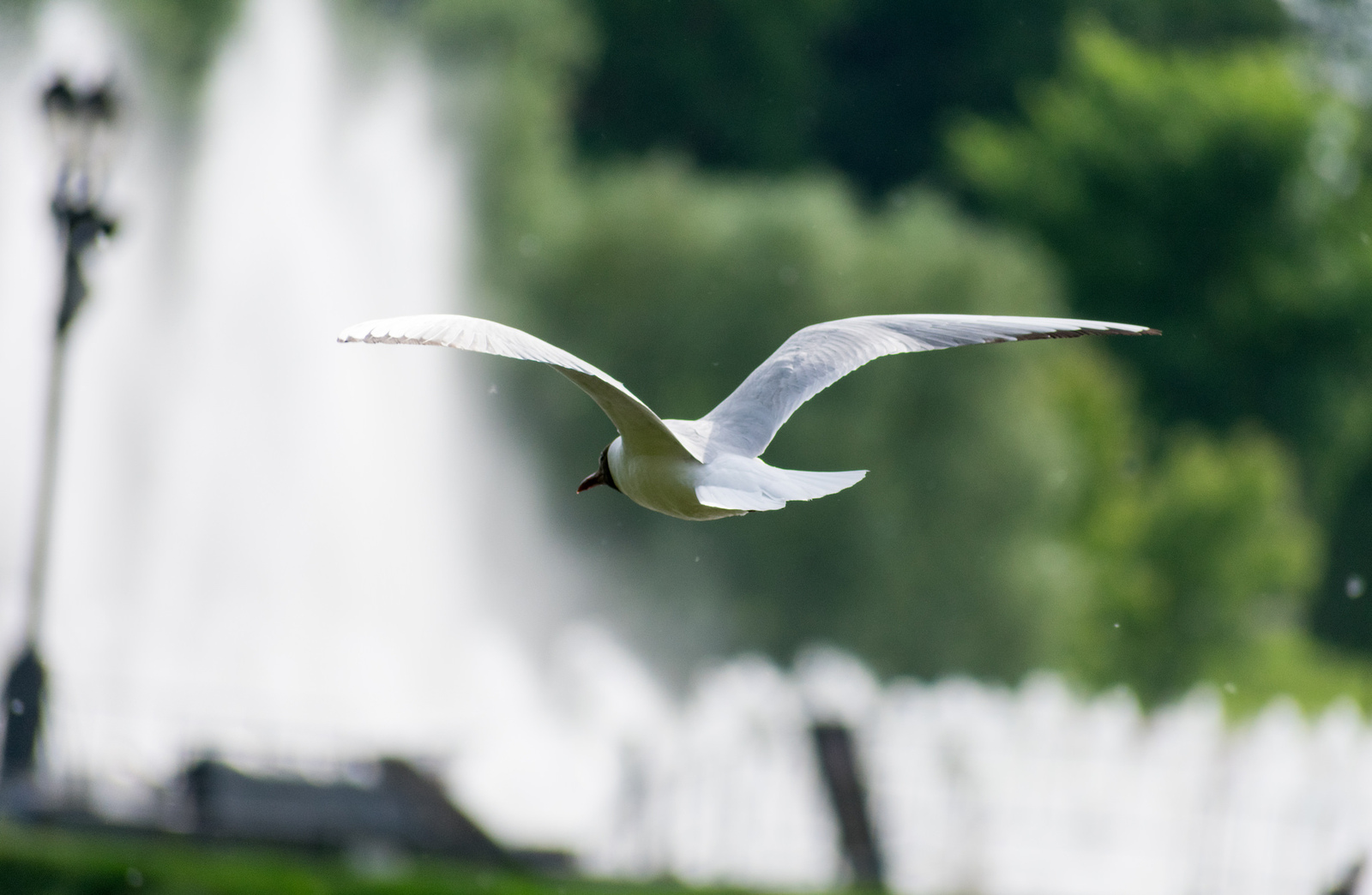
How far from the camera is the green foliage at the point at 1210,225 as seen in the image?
2256 cm

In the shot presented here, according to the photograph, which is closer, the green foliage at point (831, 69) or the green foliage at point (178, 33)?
the green foliage at point (178, 33)

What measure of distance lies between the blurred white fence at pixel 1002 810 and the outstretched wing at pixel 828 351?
5601 mm

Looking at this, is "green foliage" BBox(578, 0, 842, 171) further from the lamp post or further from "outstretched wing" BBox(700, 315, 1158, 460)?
"outstretched wing" BBox(700, 315, 1158, 460)

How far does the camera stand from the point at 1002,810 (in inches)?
329

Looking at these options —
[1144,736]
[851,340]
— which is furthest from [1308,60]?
[851,340]

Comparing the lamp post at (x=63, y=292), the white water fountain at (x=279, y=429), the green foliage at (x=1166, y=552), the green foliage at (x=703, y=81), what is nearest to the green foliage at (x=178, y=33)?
the white water fountain at (x=279, y=429)

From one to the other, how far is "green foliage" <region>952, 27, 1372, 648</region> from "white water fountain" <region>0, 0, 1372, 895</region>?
Result: 25.8 ft

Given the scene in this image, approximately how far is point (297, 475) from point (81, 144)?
788 cm

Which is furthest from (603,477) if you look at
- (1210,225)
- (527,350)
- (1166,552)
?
(1210,225)

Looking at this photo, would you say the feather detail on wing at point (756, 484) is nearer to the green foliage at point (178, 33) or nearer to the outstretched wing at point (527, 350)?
the outstretched wing at point (527, 350)

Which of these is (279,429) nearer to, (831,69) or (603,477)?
(603,477)

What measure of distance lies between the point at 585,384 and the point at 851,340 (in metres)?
0.71

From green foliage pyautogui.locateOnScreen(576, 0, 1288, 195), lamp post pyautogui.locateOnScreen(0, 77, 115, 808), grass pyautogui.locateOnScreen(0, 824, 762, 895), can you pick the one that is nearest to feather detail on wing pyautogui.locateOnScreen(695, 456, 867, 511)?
grass pyautogui.locateOnScreen(0, 824, 762, 895)

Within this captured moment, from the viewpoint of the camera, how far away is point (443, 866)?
6355mm
